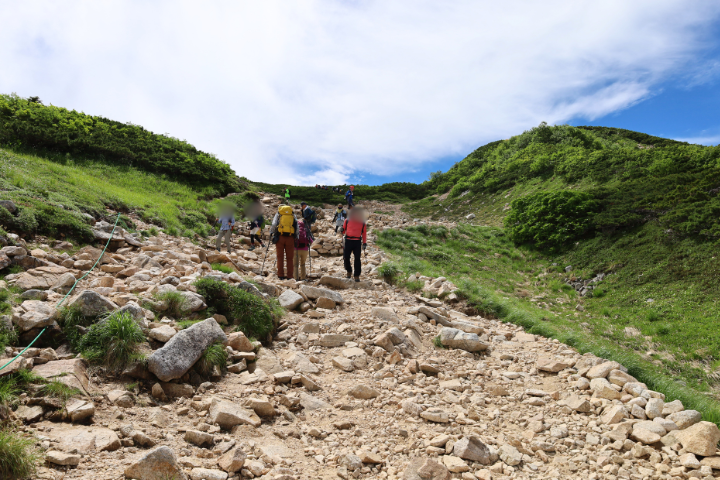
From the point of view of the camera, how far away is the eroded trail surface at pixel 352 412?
3.27 meters

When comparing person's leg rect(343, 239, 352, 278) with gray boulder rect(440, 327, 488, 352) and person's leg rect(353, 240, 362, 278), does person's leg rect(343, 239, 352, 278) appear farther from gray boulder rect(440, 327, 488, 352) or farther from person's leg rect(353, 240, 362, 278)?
gray boulder rect(440, 327, 488, 352)

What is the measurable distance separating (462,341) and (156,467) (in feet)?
17.2

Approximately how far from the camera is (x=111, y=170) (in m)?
19.3

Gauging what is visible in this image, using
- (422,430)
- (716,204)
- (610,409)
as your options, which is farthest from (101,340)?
(716,204)

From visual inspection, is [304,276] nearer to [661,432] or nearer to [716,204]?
[661,432]

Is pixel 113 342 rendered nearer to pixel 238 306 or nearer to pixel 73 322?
pixel 73 322

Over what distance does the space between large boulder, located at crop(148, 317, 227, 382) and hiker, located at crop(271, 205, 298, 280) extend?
5.33 meters

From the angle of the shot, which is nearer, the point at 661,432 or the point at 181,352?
the point at 661,432

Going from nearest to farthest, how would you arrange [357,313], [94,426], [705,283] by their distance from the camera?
[94,426], [357,313], [705,283]

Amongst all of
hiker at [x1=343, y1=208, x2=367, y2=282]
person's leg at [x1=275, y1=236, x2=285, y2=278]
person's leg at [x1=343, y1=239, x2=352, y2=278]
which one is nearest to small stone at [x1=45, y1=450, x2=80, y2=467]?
person's leg at [x1=275, y1=236, x2=285, y2=278]

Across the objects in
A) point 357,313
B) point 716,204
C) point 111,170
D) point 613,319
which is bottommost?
point 613,319

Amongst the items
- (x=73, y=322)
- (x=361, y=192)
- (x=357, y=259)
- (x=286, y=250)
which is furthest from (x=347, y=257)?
(x=361, y=192)

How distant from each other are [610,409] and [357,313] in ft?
14.9

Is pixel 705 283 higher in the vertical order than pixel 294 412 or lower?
higher
